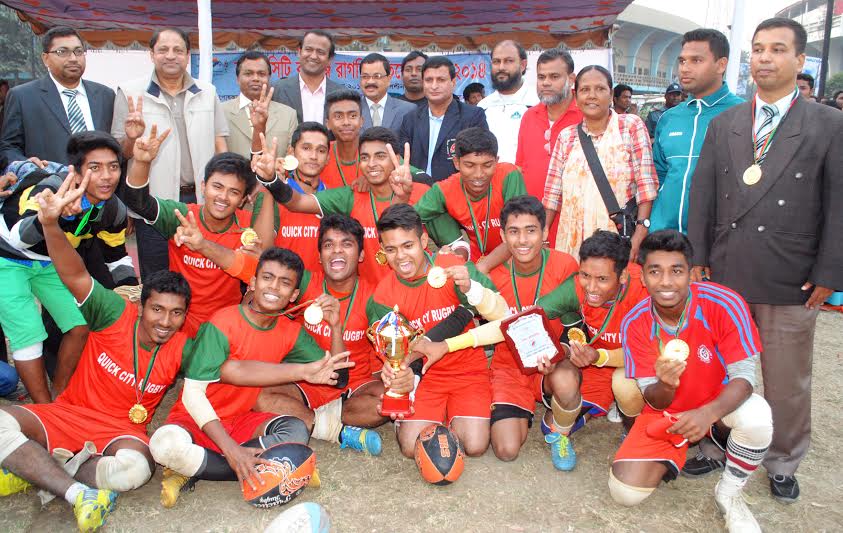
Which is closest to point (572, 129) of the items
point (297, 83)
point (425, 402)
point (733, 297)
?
point (733, 297)

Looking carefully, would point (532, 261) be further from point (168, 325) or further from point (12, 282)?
point (12, 282)

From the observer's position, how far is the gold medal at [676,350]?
10.6ft

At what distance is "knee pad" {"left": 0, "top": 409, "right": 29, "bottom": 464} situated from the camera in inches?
126

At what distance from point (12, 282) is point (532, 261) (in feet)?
11.7

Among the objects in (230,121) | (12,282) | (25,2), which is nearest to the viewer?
(12,282)

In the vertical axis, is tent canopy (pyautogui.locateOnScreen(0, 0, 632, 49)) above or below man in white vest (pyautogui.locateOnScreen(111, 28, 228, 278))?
above

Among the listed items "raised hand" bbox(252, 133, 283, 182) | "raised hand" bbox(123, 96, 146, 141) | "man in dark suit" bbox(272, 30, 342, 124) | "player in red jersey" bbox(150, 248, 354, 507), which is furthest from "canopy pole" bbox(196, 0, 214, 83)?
"player in red jersey" bbox(150, 248, 354, 507)

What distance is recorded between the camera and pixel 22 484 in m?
3.43


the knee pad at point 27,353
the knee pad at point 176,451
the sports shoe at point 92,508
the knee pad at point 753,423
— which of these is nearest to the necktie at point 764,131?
the knee pad at point 753,423

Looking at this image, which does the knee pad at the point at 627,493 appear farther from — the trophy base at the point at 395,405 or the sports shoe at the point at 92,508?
the sports shoe at the point at 92,508

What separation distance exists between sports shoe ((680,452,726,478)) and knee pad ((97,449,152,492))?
333 centimetres

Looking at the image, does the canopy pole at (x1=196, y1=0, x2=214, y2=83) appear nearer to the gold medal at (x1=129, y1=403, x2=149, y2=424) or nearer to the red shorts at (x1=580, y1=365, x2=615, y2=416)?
the gold medal at (x1=129, y1=403, x2=149, y2=424)

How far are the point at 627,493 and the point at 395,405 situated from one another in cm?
147

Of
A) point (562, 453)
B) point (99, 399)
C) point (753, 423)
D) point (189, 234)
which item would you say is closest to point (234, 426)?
point (99, 399)
